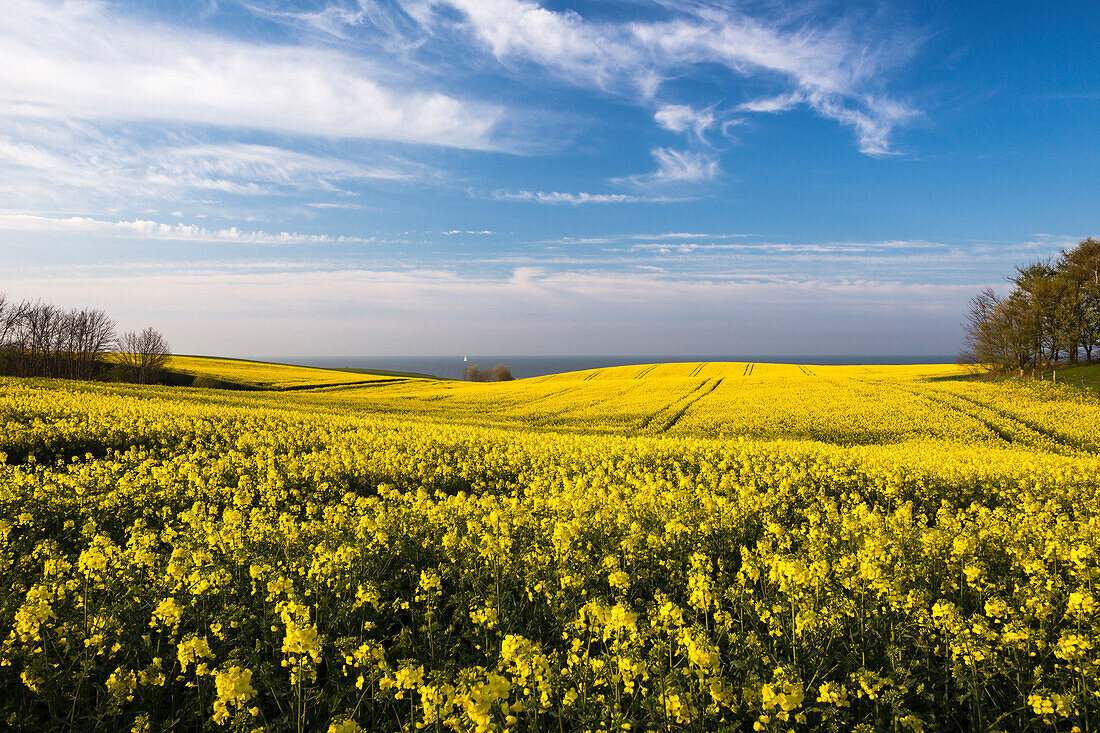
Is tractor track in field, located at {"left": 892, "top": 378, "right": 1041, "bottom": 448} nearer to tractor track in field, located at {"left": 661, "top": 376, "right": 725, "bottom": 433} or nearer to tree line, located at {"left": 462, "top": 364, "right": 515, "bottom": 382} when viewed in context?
tractor track in field, located at {"left": 661, "top": 376, "right": 725, "bottom": 433}

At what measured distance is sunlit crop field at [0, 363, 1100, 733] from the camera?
11.1 feet

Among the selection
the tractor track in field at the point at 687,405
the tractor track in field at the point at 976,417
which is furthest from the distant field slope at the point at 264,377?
the tractor track in field at the point at 976,417

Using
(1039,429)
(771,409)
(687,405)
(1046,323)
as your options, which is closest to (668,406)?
(687,405)

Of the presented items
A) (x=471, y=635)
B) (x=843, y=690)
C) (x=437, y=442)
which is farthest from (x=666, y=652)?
(x=437, y=442)

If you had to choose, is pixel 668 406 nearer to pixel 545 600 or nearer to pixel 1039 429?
pixel 1039 429

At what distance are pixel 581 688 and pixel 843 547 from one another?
4505 millimetres

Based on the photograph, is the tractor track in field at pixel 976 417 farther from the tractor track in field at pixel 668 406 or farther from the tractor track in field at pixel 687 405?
the tractor track in field at pixel 668 406

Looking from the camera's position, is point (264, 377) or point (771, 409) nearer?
point (771, 409)

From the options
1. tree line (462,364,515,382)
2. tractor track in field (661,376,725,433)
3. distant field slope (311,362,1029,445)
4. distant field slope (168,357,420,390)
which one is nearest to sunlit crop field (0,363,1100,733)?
distant field slope (311,362,1029,445)

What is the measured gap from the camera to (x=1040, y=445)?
61.6ft

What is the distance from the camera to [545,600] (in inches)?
201

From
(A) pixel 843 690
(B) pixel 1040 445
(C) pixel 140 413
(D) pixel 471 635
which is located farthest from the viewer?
(B) pixel 1040 445

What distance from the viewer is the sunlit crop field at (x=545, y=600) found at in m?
3.39

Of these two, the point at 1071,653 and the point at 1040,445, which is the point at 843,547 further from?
the point at 1040,445
